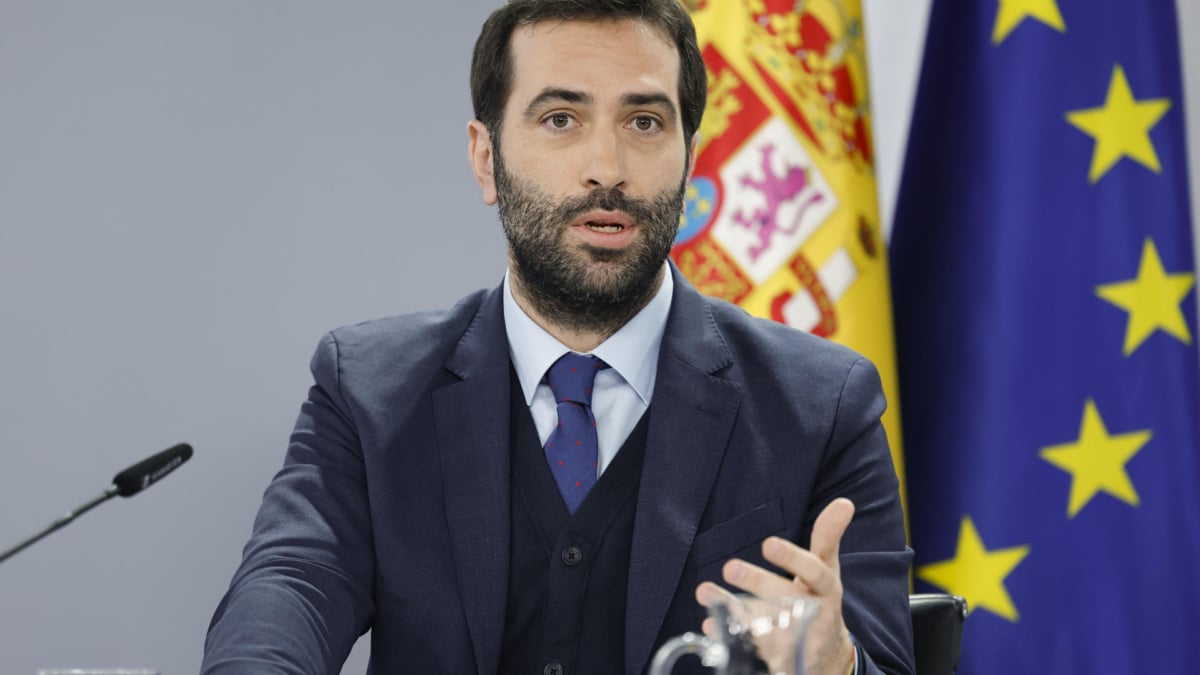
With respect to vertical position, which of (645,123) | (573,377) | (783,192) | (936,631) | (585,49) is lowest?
(936,631)

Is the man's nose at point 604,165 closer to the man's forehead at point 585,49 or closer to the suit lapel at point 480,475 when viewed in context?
the man's forehead at point 585,49

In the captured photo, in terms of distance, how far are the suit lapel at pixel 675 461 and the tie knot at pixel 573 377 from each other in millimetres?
102

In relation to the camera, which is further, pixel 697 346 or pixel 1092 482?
pixel 1092 482

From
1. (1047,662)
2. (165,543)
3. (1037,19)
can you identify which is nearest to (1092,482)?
(1047,662)

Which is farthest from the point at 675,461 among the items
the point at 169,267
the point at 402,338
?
the point at 169,267

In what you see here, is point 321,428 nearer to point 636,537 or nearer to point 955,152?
point 636,537

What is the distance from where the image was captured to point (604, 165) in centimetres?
183

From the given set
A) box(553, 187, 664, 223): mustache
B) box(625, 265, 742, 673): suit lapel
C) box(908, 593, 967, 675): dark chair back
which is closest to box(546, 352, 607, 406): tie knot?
box(625, 265, 742, 673): suit lapel

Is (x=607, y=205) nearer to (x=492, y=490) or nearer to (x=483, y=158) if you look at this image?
(x=483, y=158)

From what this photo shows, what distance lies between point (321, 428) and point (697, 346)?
57 centimetres

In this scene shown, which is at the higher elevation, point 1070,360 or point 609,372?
point 609,372

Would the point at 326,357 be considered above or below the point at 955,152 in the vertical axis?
below

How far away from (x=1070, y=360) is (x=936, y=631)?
1110mm

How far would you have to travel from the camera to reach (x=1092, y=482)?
2.67 metres
